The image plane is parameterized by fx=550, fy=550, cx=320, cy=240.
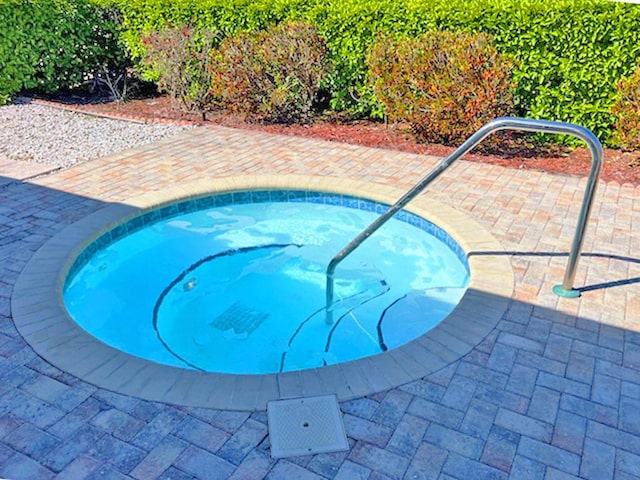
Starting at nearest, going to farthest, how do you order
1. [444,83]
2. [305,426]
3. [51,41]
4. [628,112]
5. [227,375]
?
1. [305,426]
2. [227,375]
3. [628,112]
4. [444,83]
5. [51,41]

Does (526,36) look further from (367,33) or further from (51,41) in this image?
(51,41)

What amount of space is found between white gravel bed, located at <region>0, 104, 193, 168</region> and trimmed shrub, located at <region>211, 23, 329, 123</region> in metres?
1.19

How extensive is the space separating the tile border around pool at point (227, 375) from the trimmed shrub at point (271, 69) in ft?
16.3

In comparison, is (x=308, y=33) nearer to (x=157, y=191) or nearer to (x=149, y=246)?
(x=157, y=191)

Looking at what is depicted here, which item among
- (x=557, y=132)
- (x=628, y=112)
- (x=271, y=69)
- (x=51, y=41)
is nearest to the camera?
(x=557, y=132)

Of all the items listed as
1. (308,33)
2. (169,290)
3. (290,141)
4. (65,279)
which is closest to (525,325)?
(169,290)

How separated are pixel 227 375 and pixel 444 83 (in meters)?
6.02

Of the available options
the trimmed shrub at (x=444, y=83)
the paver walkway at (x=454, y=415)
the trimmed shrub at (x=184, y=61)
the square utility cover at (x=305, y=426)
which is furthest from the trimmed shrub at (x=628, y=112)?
the trimmed shrub at (x=184, y=61)

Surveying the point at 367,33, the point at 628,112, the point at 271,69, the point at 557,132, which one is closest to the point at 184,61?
the point at 271,69

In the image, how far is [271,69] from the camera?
9758 mm

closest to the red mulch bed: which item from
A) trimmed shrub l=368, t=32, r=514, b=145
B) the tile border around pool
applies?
trimmed shrub l=368, t=32, r=514, b=145

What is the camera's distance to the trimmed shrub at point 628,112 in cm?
757

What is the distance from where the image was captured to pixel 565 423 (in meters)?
3.33

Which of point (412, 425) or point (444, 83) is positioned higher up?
point (444, 83)
